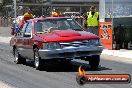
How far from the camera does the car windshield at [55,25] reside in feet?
41.6

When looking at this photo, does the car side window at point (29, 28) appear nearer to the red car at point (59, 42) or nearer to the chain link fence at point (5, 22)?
the red car at point (59, 42)

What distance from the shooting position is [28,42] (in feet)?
42.6

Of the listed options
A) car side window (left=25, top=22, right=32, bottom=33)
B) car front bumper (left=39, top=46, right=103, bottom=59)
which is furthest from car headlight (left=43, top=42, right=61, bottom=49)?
car side window (left=25, top=22, right=32, bottom=33)

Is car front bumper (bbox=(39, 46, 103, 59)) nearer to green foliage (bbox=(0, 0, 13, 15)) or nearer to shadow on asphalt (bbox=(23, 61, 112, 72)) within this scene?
shadow on asphalt (bbox=(23, 61, 112, 72))

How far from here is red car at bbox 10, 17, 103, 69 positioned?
11461 millimetres

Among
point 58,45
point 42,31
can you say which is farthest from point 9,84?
point 42,31

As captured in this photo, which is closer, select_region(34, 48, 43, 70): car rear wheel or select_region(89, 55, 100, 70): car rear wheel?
select_region(34, 48, 43, 70): car rear wheel

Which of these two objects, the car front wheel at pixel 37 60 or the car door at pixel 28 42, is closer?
the car front wheel at pixel 37 60

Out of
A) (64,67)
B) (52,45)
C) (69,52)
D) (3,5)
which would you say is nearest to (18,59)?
(64,67)

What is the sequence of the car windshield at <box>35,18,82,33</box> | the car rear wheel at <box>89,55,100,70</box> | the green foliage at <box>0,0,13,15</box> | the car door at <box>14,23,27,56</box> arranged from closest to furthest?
the car rear wheel at <box>89,55,100,70</box> < the car windshield at <box>35,18,82,33</box> < the car door at <box>14,23,27,56</box> < the green foliage at <box>0,0,13,15</box>

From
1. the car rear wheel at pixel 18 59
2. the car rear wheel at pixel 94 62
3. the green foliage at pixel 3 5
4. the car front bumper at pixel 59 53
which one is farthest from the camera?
the green foliage at pixel 3 5

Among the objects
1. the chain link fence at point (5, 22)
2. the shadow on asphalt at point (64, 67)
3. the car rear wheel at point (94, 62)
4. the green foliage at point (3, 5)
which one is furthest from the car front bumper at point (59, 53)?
the green foliage at point (3, 5)

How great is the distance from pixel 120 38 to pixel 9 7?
171 ft

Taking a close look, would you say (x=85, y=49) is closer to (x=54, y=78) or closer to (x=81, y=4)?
(x=54, y=78)
